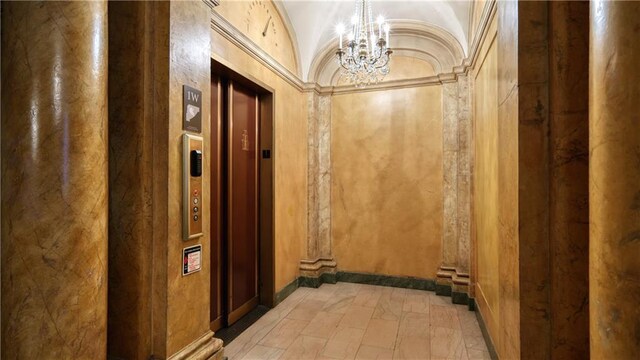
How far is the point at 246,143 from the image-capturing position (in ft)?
12.1

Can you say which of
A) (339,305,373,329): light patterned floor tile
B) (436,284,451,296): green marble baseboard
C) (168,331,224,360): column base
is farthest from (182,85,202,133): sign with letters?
(436,284,451,296): green marble baseboard

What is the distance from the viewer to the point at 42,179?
162cm

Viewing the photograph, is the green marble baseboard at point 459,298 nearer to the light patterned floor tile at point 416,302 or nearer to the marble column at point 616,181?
the light patterned floor tile at point 416,302

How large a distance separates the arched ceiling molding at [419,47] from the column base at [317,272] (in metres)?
2.55

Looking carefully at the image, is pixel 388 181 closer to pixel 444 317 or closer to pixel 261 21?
pixel 444 317

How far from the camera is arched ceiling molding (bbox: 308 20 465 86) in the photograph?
416cm

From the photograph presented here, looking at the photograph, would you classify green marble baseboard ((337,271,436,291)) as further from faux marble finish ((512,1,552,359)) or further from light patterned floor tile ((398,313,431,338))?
faux marble finish ((512,1,552,359))

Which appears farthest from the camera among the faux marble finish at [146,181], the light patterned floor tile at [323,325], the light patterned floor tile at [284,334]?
the light patterned floor tile at [323,325]

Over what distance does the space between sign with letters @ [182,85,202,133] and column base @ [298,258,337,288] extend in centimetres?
282

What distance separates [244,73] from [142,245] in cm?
194

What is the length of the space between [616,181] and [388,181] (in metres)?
3.44

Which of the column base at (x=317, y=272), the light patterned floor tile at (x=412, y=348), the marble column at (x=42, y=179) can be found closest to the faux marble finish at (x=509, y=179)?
the light patterned floor tile at (x=412, y=348)

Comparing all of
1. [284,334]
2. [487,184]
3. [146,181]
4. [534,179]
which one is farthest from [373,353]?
[146,181]

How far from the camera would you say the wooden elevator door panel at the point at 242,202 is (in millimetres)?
3391
